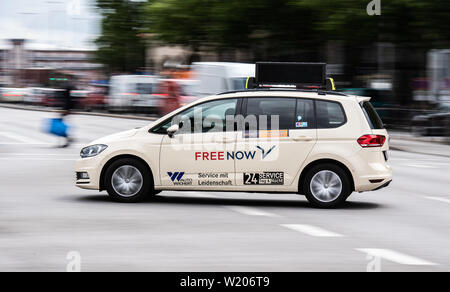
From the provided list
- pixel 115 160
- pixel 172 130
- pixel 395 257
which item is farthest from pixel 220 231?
pixel 115 160

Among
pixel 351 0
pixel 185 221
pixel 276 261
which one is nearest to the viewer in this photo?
pixel 276 261

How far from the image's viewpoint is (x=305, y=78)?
1110cm

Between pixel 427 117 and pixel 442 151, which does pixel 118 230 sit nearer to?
pixel 442 151

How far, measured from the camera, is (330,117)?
1042 cm

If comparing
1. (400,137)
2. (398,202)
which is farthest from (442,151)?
(398,202)

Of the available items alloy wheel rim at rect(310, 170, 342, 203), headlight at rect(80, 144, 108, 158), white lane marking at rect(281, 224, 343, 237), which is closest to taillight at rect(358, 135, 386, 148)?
alloy wheel rim at rect(310, 170, 342, 203)

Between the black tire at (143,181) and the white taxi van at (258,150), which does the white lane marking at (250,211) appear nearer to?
the white taxi van at (258,150)

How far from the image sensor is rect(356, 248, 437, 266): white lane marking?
6910 mm

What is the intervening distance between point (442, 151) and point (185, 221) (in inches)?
617

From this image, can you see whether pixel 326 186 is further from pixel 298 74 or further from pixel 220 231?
pixel 220 231

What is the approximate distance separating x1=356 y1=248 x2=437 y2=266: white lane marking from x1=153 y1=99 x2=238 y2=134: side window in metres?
3.43

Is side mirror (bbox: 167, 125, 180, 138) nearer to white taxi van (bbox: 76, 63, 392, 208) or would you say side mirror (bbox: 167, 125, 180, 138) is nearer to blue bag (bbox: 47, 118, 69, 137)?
white taxi van (bbox: 76, 63, 392, 208)

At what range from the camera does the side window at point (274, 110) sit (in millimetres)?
10438

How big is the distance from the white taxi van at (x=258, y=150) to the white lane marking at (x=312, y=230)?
1.48m
